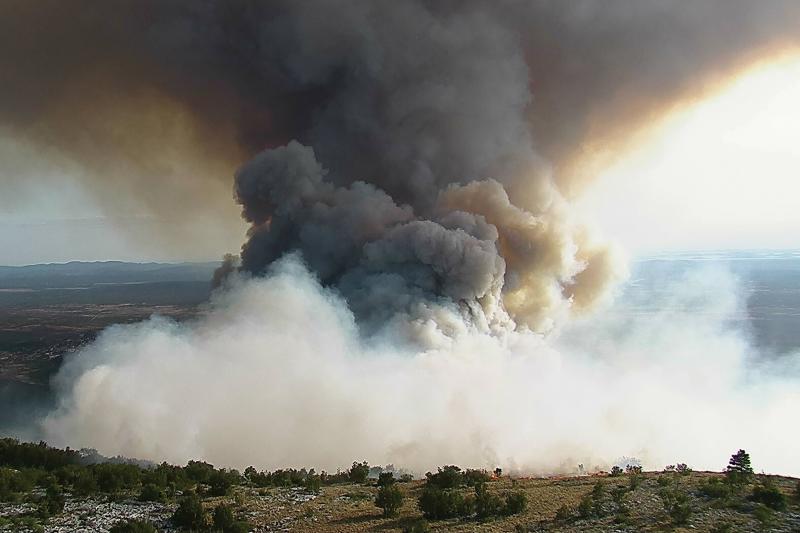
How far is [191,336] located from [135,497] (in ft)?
51.1

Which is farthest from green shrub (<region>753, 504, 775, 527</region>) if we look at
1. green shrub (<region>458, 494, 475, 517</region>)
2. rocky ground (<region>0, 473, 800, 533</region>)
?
green shrub (<region>458, 494, 475, 517</region>)

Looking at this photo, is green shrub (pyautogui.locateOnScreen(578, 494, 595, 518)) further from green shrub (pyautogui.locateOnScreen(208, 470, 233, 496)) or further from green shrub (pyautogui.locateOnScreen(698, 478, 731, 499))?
green shrub (pyautogui.locateOnScreen(208, 470, 233, 496))

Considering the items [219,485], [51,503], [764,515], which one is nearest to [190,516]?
[219,485]

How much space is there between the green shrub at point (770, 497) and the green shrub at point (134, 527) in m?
13.9

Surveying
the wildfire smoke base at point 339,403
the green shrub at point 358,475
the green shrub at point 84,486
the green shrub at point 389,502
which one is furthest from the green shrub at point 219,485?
the wildfire smoke base at point 339,403

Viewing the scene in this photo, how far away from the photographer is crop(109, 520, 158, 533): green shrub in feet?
42.5

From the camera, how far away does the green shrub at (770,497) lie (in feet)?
45.4

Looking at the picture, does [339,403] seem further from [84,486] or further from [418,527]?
[418,527]

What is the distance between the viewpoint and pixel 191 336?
31.2 meters

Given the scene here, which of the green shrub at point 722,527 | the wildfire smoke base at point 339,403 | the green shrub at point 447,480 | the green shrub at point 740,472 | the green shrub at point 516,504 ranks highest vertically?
the wildfire smoke base at point 339,403

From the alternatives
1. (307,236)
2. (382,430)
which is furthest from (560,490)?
(307,236)

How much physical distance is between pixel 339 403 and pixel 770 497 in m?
16.6

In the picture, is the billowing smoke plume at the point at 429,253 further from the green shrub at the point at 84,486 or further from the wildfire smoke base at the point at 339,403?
the green shrub at the point at 84,486

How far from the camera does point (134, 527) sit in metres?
13.0
